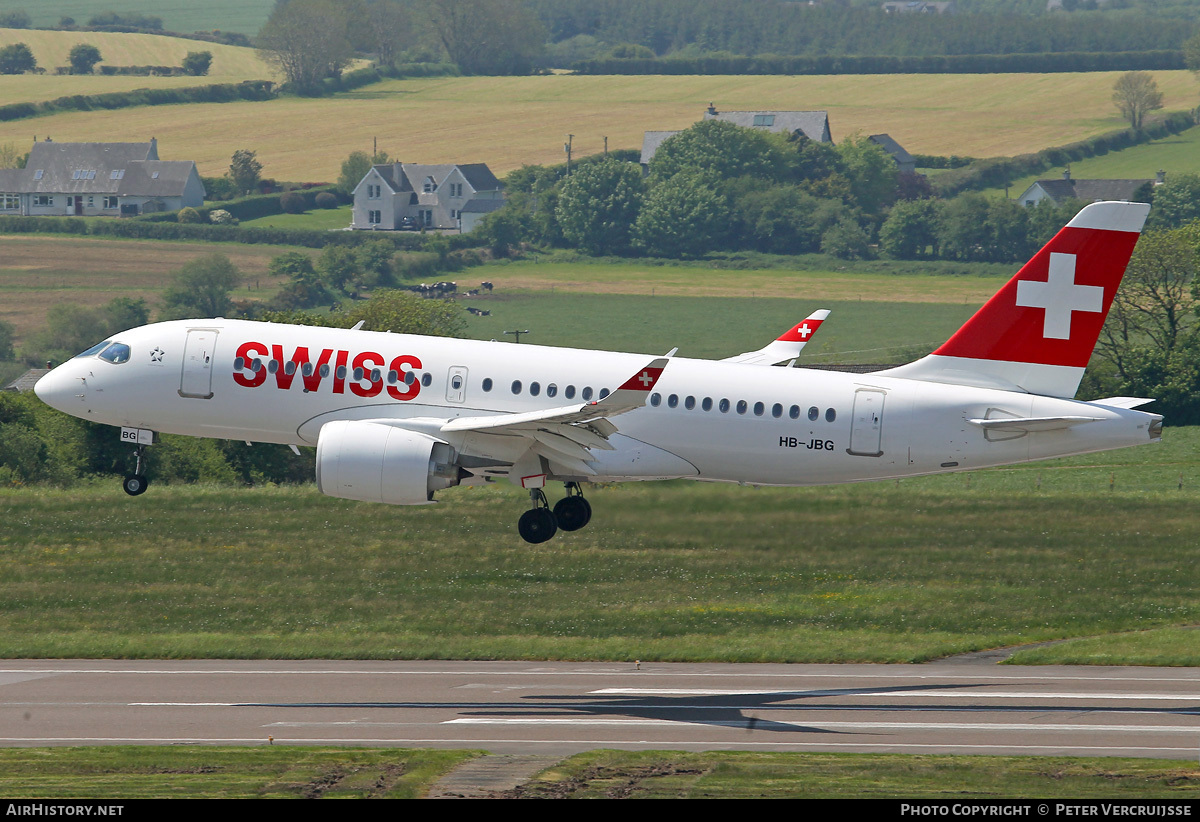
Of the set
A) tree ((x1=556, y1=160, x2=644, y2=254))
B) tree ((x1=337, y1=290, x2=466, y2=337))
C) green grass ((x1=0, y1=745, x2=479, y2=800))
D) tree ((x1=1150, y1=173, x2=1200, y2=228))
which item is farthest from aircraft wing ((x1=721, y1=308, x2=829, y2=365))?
tree ((x1=1150, y1=173, x2=1200, y2=228))

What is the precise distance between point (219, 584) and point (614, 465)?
29.2 metres

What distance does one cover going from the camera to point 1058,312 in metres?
42.3

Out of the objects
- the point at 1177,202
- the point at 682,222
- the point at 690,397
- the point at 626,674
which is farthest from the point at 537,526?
the point at 1177,202

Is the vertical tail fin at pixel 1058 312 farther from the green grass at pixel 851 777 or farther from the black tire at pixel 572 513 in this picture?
the green grass at pixel 851 777

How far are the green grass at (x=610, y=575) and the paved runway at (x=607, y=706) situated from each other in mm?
2788

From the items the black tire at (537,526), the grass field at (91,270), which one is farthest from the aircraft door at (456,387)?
the grass field at (91,270)

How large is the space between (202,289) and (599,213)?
5643 centimetres

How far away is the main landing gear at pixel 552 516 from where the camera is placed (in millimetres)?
42219

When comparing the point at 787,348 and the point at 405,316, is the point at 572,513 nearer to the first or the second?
the point at 787,348

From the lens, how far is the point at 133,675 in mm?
50438

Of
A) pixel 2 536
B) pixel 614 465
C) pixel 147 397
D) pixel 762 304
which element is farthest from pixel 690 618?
pixel 762 304

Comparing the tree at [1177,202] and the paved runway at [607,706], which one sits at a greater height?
the tree at [1177,202]

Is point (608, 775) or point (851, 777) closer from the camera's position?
point (851, 777)

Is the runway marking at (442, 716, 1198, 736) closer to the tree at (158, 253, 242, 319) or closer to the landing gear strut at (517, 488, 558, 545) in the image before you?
the landing gear strut at (517, 488, 558, 545)
